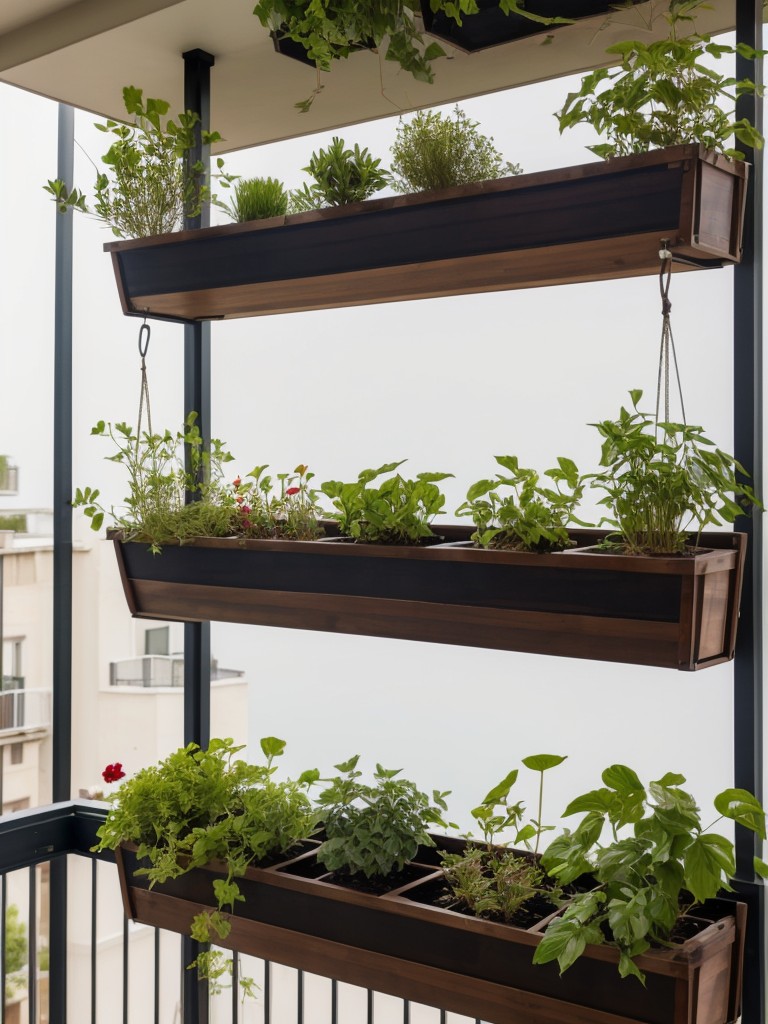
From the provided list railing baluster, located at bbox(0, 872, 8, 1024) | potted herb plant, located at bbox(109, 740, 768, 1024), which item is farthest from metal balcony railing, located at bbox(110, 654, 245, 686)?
potted herb plant, located at bbox(109, 740, 768, 1024)

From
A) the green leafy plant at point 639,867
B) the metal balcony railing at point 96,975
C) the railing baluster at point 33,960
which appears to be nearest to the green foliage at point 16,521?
the metal balcony railing at point 96,975

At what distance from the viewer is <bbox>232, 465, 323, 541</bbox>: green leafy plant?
219 centimetres

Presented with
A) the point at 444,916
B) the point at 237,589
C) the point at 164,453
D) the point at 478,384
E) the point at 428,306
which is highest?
the point at 428,306

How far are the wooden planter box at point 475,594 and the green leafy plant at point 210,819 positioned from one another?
0.36 m

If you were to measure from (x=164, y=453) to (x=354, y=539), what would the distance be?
58cm

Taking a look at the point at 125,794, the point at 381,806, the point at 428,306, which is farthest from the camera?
the point at 428,306

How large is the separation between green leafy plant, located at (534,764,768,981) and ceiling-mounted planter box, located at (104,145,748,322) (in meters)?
0.90

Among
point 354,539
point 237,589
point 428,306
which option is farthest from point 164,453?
point 428,306

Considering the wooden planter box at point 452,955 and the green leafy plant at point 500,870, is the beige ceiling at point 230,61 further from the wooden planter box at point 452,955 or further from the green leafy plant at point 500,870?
the wooden planter box at point 452,955

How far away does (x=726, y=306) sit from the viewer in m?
2.10

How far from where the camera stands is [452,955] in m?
1.77

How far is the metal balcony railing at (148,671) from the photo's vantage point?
5.62 metres

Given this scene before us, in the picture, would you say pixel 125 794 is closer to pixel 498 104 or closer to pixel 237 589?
pixel 237 589

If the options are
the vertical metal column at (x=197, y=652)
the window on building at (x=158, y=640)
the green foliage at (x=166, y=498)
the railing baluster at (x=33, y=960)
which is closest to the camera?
the green foliage at (x=166, y=498)
